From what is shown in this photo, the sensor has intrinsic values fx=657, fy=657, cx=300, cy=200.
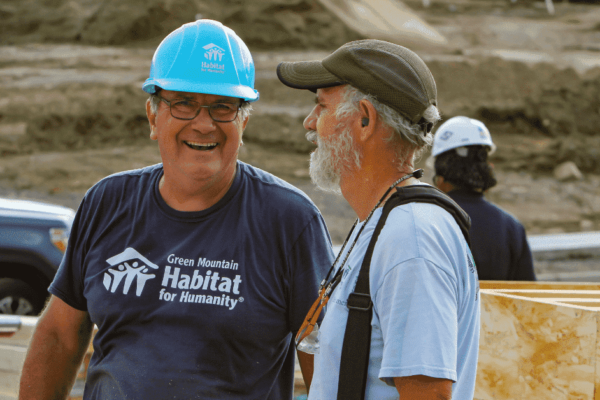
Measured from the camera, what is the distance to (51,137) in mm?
20141

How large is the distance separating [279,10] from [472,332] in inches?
939

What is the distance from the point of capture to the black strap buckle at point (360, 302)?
5.32 ft

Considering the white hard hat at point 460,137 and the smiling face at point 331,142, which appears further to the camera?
the white hard hat at point 460,137

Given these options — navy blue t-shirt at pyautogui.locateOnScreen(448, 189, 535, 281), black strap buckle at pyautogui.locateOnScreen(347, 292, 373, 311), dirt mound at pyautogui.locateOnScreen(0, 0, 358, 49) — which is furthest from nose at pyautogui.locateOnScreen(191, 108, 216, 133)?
dirt mound at pyautogui.locateOnScreen(0, 0, 358, 49)

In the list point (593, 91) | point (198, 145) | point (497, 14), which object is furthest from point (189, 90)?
point (497, 14)

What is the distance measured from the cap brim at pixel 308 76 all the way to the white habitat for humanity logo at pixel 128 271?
0.76 m

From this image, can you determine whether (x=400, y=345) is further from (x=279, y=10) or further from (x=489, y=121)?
(x=279, y=10)

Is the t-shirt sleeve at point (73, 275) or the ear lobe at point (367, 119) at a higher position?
the ear lobe at point (367, 119)

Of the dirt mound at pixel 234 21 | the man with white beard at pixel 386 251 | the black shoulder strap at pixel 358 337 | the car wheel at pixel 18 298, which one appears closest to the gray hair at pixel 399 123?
the man with white beard at pixel 386 251

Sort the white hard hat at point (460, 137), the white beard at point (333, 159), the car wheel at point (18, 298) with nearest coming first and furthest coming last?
1. the white beard at point (333, 159)
2. the white hard hat at point (460, 137)
3. the car wheel at point (18, 298)

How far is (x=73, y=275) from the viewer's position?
233cm

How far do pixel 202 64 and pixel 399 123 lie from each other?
0.79m

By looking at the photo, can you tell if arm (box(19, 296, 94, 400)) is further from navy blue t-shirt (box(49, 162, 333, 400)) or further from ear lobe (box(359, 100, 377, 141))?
ear lobe (box(359, 100, 377, 141))

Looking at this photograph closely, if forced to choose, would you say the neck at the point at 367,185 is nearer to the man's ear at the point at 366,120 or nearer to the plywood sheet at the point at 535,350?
the man's ear at the point at 366,120
